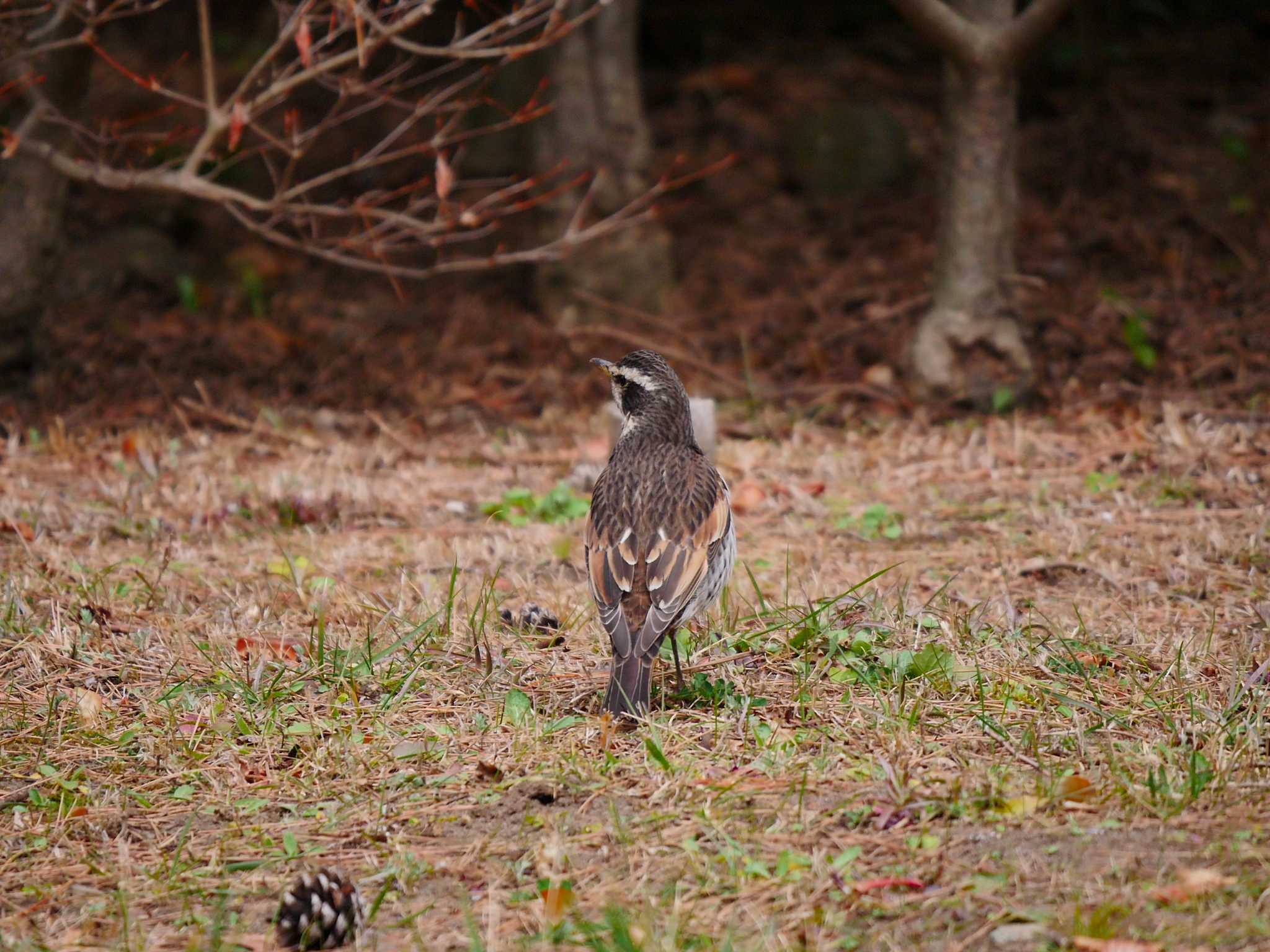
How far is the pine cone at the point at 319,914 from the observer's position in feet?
9.58

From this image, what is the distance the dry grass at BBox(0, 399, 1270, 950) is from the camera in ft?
10.0

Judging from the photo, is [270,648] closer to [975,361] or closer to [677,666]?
[677,666]

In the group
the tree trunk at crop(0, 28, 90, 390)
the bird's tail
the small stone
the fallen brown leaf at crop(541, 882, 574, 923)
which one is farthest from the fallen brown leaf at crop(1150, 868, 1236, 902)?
the tree trunk at crop(0, 28, 90, 390)

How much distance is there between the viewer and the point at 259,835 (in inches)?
136

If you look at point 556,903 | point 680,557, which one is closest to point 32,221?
point 680,557

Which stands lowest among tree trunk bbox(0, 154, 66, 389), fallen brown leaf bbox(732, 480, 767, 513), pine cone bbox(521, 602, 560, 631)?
pine cone bbox(521, 602, 560, 631)

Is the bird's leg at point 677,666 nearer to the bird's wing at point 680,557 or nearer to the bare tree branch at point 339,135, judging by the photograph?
the bird's wing at point 680,557

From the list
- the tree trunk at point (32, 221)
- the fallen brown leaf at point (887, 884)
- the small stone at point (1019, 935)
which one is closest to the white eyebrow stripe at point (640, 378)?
the fallen brown leaf at point (887, 884)

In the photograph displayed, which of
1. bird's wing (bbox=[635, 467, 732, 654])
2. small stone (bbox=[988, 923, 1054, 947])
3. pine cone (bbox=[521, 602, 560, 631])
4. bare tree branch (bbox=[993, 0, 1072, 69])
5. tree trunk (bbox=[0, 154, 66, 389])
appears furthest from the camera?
tree trunk (bbox=[0, 154, 66, 389])

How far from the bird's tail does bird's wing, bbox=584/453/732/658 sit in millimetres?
33

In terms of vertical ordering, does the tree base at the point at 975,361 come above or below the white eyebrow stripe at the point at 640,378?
above

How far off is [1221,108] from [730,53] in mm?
4728

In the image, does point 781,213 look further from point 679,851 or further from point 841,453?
point 679,851

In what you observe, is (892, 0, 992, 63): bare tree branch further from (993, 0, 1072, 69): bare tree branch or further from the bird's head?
the bird's head
